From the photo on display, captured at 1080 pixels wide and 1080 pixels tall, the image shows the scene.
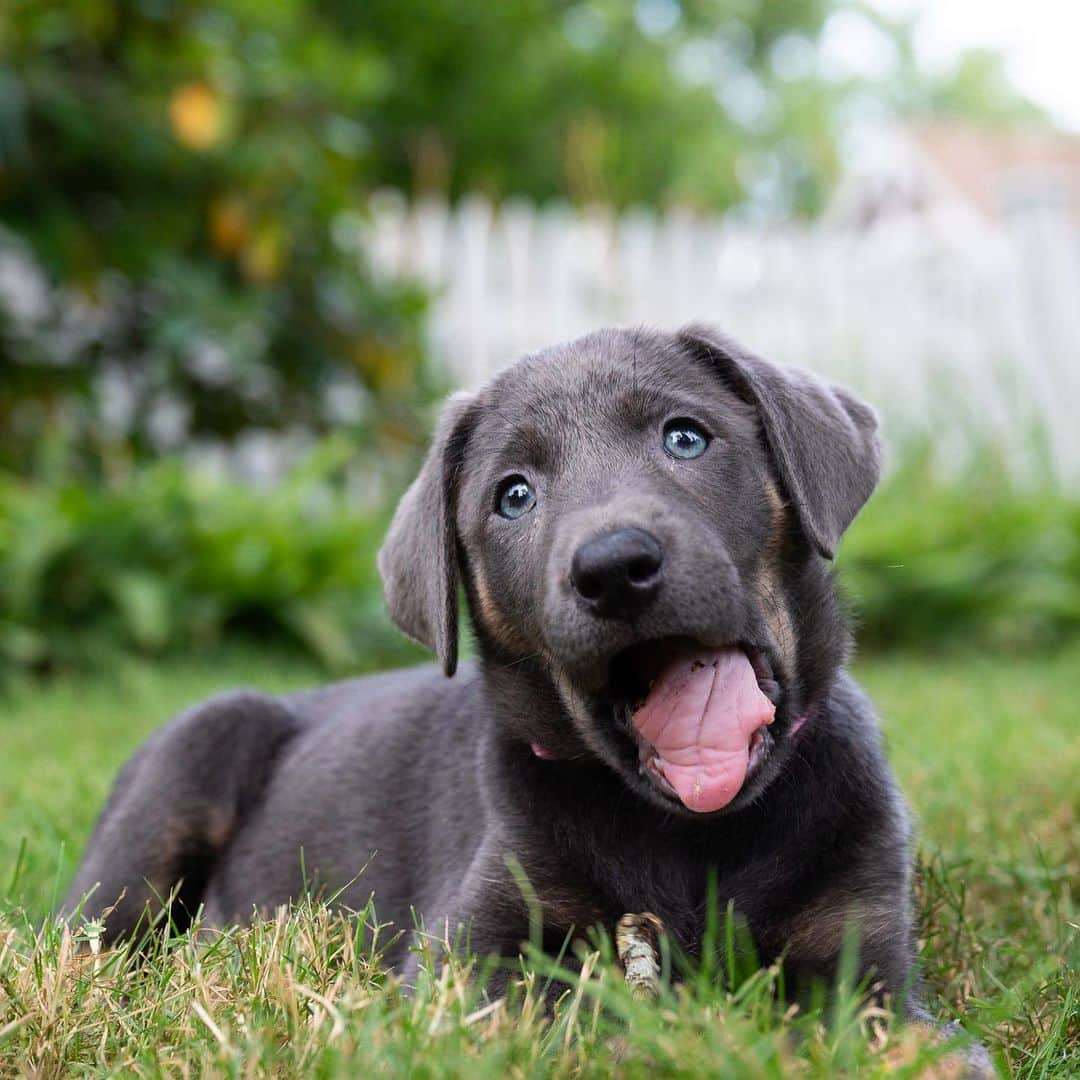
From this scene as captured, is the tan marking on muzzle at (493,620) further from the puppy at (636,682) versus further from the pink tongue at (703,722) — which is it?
the pink tongue at (703,722)

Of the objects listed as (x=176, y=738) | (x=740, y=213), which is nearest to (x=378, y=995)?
(x=176, y=738)

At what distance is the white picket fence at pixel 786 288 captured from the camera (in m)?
11.4

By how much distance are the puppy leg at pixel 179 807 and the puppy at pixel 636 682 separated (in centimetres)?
2

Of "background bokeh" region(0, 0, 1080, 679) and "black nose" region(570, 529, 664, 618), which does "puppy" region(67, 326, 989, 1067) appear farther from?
"background bokeh" region(0, 0, 1080, 679)

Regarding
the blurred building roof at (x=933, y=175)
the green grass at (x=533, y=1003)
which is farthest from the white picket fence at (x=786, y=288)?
the blurred building roof at (x=933, y=175)

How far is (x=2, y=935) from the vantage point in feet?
7.86

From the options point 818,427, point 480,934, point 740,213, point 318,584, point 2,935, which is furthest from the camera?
point 740,213

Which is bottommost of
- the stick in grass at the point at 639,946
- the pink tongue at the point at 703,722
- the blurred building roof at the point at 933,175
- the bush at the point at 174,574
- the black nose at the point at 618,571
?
the bush at the point at 174,574

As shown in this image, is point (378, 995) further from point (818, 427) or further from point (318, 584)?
point (318, 584)

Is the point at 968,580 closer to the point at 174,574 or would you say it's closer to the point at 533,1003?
the point at 174,574

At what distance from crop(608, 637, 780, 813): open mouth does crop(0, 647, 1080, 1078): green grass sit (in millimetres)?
347

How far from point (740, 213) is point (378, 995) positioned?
28710 millimetres

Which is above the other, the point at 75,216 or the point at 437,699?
the point at 75,216

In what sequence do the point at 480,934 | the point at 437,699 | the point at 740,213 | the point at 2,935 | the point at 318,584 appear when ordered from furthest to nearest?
the point at 740,213, the point at 318,584, the point at 437,699, the point at 480,934, the point at 2,935
